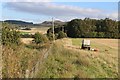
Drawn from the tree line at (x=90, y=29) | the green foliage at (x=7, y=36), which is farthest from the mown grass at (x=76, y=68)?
the tree line at (x=90, y=29)

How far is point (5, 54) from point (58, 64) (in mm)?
6083

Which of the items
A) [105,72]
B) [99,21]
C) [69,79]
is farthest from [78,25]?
[69,79]

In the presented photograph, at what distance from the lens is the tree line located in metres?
74.5

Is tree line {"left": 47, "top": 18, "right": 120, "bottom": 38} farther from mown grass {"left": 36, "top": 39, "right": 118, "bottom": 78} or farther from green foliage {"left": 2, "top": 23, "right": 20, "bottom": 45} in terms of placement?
green foliage {"left": 2, "top": 23, "right": 20, "bottom": 45}

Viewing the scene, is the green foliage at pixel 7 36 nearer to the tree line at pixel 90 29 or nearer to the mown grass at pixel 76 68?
the mown grass at pixel 76 68

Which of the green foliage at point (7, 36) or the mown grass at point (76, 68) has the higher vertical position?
the green foliage at point (7, 36)

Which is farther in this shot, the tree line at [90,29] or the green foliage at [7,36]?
the tree line at [90,29]

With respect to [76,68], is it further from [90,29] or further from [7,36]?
[90,29]

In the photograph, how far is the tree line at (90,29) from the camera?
74.5m

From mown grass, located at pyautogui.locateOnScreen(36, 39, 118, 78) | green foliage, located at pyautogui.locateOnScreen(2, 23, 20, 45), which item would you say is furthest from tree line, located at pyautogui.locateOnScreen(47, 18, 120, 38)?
green foliage, located at pyautogui.locateOnScreen(2, 23, 20, 45)

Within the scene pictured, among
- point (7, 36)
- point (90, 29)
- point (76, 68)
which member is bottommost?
point (76, 68)

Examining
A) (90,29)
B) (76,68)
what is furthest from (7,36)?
(90,29)

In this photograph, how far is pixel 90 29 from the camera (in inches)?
2990

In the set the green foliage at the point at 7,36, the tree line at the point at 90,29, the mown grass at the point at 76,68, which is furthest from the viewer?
the tree line at the point at 90,29
